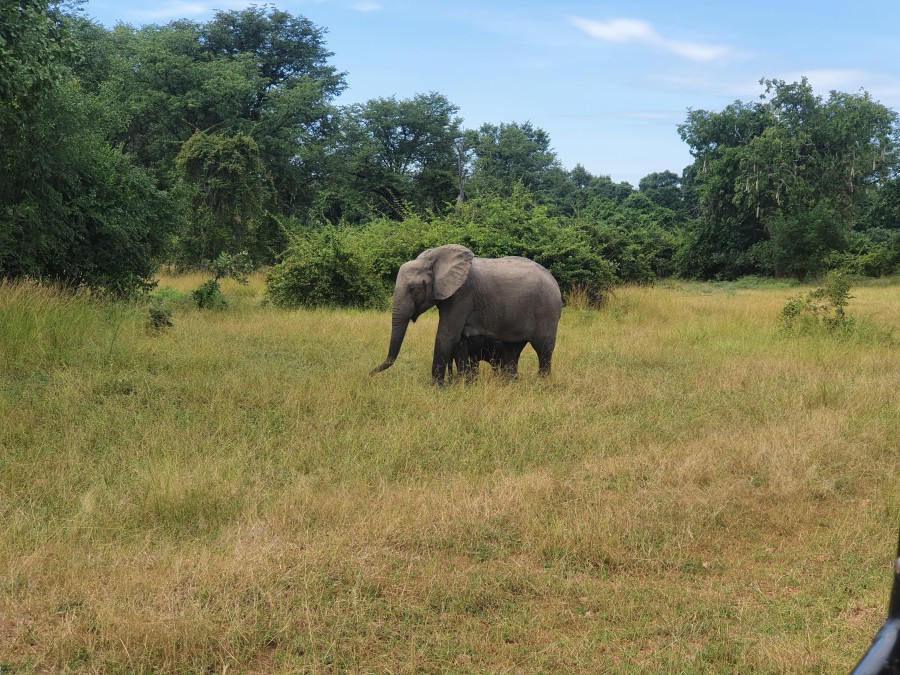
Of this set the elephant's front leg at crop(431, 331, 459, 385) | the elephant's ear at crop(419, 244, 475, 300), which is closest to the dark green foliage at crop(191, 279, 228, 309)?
the elephant's ear at crop(419, 244, 475, 300)

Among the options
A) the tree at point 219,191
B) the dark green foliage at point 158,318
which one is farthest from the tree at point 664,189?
the dark green foliage at point 158,318

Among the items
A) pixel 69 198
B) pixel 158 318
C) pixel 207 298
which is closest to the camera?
pixel 158 318

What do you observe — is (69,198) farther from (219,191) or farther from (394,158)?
(394,158)

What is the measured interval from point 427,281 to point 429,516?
4715 millimetres

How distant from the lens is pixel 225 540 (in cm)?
494

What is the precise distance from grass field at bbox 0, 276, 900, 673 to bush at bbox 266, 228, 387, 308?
796cm

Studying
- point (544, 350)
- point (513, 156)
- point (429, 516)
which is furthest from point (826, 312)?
point (513, 156)

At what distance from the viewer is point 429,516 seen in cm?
531

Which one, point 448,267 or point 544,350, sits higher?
point 448,267

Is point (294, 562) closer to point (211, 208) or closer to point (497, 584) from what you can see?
point (497, 584)

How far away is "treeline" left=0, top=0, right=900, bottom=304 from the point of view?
14461mm

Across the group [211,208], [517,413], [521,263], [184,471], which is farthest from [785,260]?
[184,471]

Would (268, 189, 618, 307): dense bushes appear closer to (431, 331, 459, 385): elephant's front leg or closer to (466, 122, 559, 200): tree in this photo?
(431, 331, 459, 385): elephant's front leg

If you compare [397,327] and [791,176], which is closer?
[397,327]
